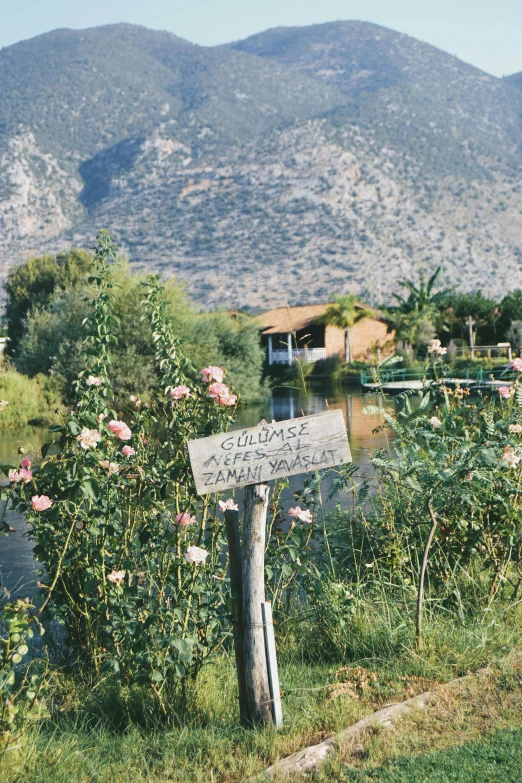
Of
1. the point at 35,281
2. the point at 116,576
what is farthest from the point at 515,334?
the point at 116,576

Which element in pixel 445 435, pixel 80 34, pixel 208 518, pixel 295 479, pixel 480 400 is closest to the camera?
pixel 208 518

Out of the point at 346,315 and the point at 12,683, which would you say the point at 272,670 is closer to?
the point at 12,683

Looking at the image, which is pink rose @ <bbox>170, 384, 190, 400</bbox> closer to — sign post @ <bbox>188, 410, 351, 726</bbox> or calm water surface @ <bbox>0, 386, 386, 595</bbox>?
calm water surface @ <bbox>0, 386, 386, 595</bbox>

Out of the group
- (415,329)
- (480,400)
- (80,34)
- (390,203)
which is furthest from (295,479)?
(80,34)

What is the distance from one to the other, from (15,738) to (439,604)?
2.70 m

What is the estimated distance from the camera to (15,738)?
10.9ft

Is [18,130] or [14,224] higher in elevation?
[18,130]

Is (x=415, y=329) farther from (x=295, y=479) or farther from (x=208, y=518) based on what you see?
(x=208, y=518)

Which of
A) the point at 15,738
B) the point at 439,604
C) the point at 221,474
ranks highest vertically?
the point at 221,474

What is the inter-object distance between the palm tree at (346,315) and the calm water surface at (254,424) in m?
8.59

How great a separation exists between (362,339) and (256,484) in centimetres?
4610

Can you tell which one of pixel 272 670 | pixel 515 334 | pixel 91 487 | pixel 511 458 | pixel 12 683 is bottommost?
pixel 515 334

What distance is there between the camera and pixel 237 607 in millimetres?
3754

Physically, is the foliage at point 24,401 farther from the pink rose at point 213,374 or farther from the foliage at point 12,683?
the foliage at point 12,683
